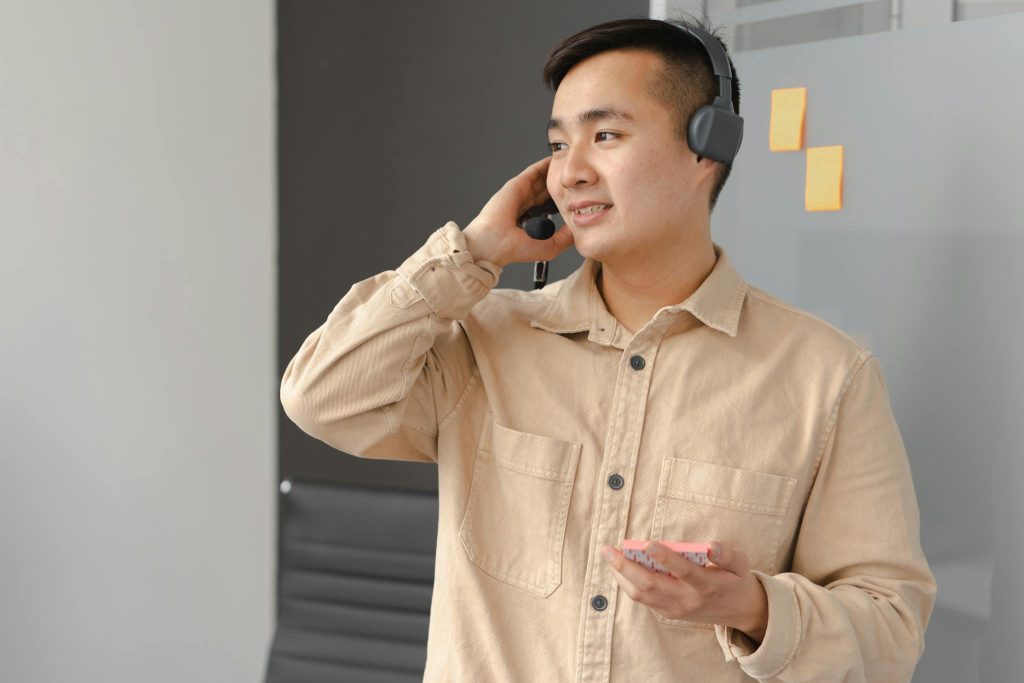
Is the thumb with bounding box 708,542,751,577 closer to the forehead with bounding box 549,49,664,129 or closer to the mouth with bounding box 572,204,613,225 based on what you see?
the mouth with bounding box 572,204,613,225

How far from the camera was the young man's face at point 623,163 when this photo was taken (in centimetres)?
141

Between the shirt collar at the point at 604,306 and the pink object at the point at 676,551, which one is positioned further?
the shirt collar at the point at 604,306

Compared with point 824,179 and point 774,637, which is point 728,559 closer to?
point 774,637

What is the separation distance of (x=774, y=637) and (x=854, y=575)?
0.16 m

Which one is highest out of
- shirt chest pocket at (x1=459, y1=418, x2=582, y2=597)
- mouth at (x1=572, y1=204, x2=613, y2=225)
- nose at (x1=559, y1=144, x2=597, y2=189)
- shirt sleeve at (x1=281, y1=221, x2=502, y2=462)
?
nose at (x1=559, y1=144, x2=597, y2=189)

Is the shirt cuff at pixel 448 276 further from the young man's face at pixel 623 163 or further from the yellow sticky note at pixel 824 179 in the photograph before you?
the yellow sticky note at pixel 824 179

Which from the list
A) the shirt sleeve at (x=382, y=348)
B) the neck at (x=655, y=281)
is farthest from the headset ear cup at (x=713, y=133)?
the shirt sleeve at (x=382, y=348)

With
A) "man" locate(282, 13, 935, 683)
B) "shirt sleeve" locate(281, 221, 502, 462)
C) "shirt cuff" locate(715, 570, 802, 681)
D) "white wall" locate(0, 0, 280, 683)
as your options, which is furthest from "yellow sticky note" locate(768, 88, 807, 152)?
"white wall" locate(0, 0, 280, 683)

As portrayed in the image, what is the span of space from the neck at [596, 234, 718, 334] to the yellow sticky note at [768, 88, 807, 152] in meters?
0.33

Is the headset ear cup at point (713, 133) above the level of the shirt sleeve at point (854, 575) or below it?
above

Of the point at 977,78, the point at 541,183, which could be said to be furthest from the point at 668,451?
the point at 977,78

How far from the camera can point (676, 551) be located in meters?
1.18

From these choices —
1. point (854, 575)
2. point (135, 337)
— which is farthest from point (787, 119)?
point (135, 337)

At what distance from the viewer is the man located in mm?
1370
